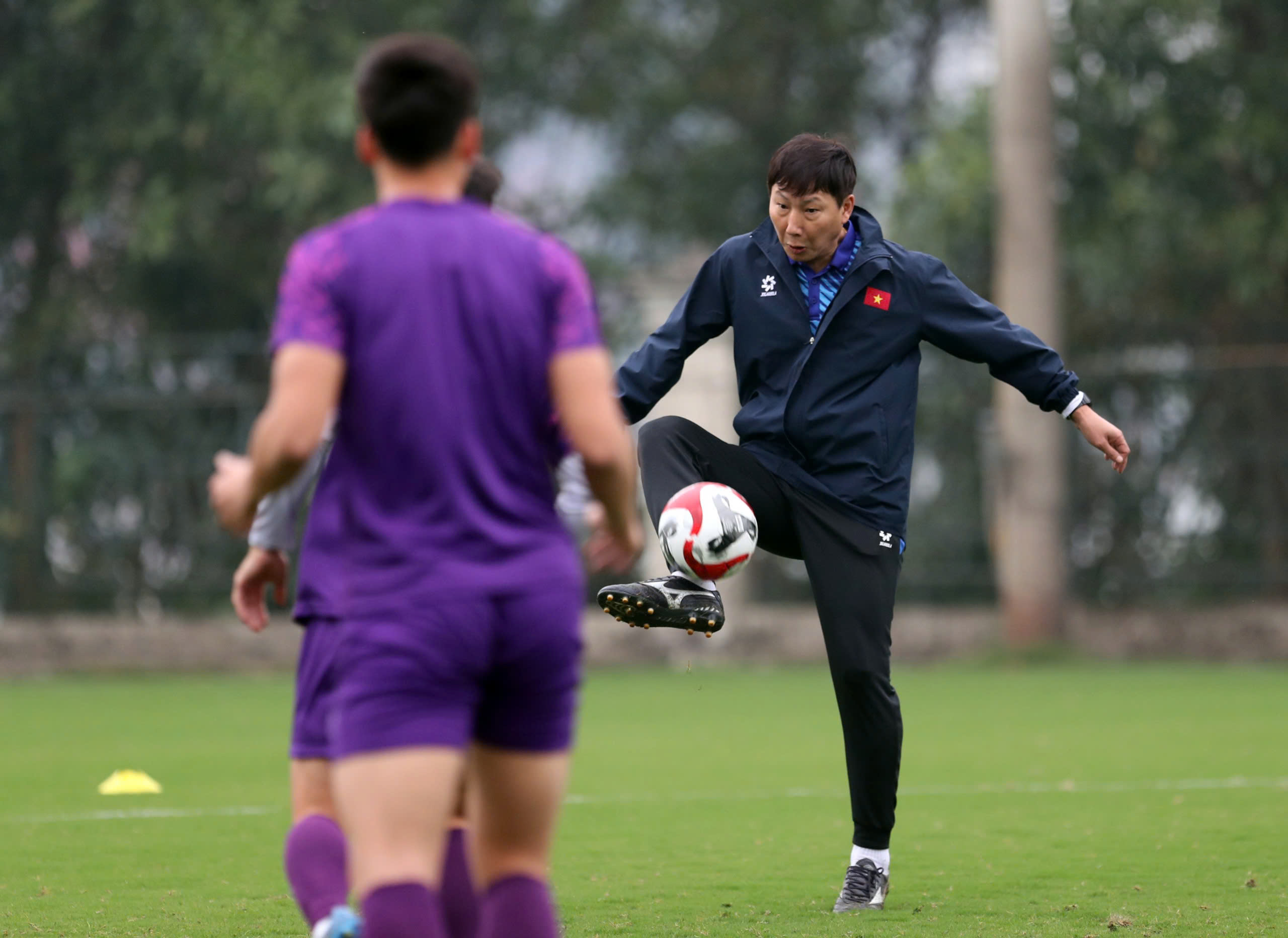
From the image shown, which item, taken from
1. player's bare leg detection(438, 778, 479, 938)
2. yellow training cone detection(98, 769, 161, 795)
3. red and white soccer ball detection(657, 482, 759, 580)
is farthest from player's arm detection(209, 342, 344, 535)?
yellow training cone detection(98, 769, 161, 795)

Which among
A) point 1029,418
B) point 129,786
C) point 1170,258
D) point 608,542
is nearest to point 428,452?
point 608,542

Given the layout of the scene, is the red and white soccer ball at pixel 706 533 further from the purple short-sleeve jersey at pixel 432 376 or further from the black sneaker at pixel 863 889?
the purple short-sleeve jersey at pixel 432 376

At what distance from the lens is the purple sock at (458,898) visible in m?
3.81

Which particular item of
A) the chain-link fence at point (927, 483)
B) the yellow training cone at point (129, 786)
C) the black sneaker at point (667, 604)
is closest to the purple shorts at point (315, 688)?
the black sneaker at point (667, 604)

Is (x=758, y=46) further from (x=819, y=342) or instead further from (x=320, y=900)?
(x=320, y=900)

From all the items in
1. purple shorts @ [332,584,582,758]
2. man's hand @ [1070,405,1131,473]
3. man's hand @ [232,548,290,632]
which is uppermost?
man's hand @ [1070,405,1131,473]

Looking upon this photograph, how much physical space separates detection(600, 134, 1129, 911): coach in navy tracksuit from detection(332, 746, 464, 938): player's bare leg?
2.65 metres

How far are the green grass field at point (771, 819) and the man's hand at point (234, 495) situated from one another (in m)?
2.27

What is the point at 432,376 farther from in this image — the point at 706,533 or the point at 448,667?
the point at 706,533

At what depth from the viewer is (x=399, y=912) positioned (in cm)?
304

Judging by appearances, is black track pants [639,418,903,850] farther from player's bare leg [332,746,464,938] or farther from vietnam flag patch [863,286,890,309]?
player's bare leg [332,746,464,938]

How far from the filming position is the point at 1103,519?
17.0 meters

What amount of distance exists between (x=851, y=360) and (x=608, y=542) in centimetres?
238

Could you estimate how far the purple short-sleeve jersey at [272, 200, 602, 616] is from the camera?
3062 mm
